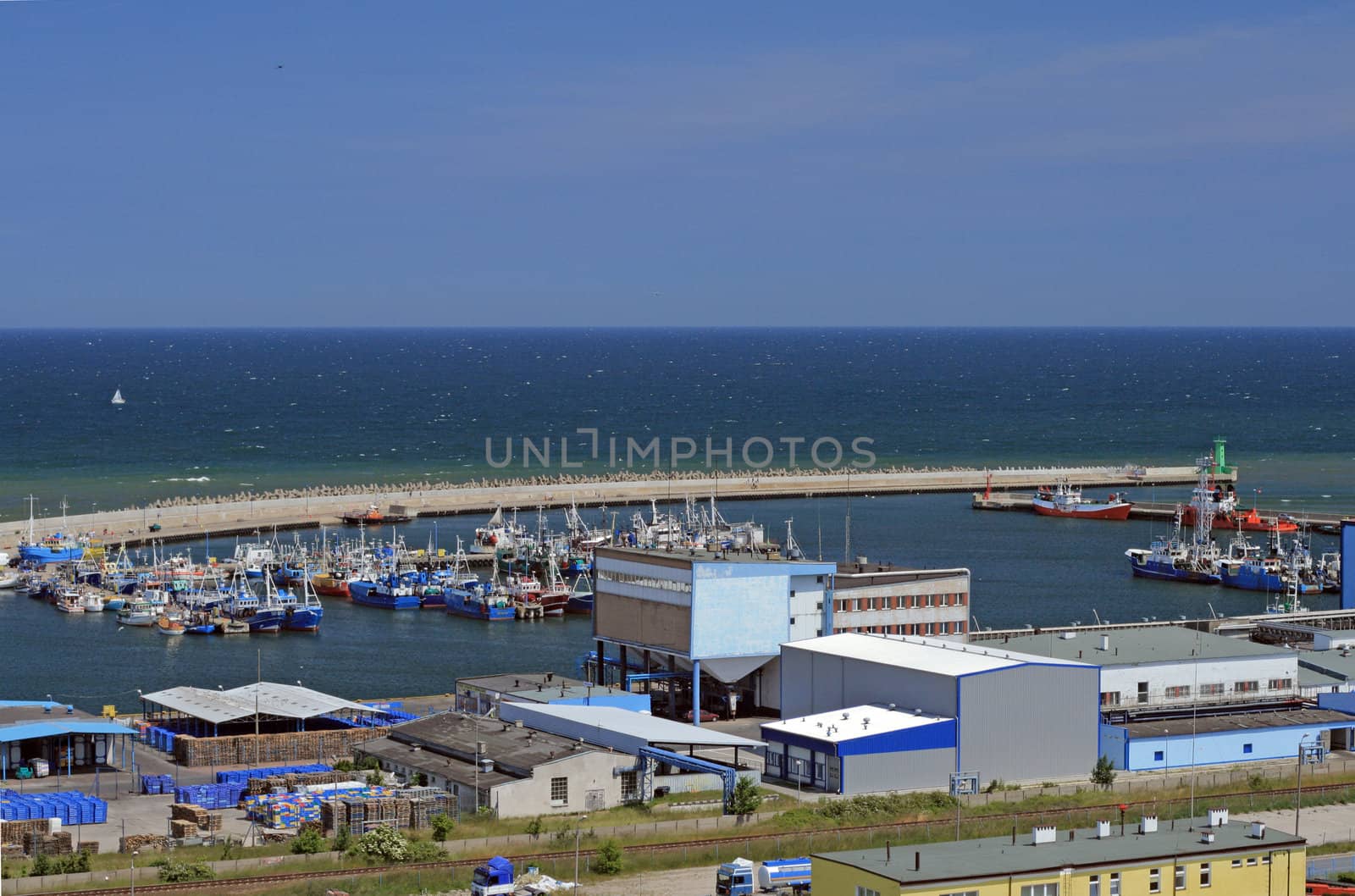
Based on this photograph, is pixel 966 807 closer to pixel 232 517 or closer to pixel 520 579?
pixel 520 579

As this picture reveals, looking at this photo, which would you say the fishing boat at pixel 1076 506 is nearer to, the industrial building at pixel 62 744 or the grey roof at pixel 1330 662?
the grey roof at pixel 1330 662

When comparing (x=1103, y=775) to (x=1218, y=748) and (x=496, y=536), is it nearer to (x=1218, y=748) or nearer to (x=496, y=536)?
(x=1218, y=748)

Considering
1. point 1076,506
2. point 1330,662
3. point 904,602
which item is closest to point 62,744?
point 904,602

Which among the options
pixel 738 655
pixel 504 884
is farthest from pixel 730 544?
pixel 504 884

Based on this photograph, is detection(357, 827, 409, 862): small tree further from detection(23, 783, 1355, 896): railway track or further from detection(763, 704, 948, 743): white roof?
detection(763, 704, 948, 743): white roof

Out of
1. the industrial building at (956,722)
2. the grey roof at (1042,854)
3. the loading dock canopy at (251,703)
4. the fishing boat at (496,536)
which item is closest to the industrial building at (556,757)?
the industrial building at (956,722)

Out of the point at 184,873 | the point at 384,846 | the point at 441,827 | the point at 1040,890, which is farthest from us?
the point at 441,827
